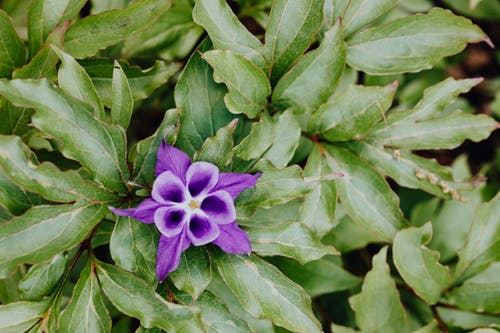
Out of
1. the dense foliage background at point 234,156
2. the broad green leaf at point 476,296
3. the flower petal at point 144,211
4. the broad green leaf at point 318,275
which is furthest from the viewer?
the broad green leaf at point 318,275

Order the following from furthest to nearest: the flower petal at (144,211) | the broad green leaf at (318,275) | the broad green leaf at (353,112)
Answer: the broad green leaf at (318,275), the broad green leaf at (353,112), the flower petal at (144,211)

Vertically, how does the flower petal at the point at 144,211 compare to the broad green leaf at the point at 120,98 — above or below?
below

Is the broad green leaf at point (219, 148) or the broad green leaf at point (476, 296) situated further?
the broad green leaf at point (476, 296)

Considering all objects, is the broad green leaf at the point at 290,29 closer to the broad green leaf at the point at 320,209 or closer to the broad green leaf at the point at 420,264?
the broad green leaf at the point at 320,209

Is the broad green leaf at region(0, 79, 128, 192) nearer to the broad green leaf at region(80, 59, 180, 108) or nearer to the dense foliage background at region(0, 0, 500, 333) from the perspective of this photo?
the dense foliage background at region(0, 0, 500, 333)

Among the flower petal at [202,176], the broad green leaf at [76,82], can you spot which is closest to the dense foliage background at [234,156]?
the broad green leaf at [76,82]

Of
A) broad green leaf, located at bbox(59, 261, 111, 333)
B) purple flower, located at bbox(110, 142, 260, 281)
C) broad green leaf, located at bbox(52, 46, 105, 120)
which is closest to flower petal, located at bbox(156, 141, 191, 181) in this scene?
purple flower, located at bbox(110, 142, 260, 281)
